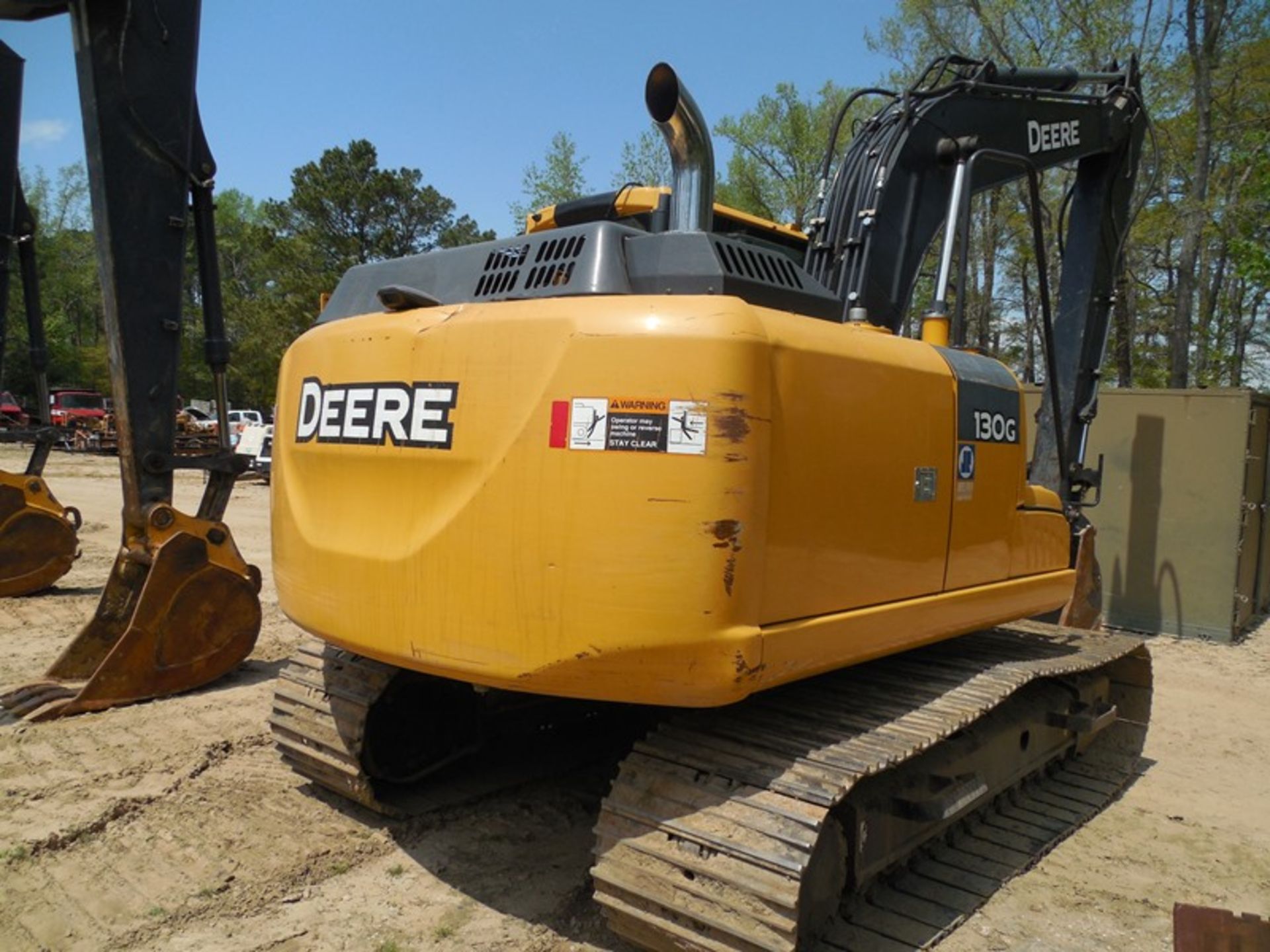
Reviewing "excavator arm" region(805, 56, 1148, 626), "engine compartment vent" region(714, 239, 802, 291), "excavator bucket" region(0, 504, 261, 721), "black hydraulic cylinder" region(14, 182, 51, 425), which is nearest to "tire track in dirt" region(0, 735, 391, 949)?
"excavator bucket" region(0, 504, 261, 721)

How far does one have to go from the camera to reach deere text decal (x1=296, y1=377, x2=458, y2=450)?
8.87 feet

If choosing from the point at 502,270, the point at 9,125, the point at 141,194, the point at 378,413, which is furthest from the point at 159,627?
the point at 9,125

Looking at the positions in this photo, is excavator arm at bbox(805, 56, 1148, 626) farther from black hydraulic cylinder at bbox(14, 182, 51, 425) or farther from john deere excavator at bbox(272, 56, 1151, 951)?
black hydraulic cylinder at bbox(14, 182, 51, 425)

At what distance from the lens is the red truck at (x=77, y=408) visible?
97.7 ft

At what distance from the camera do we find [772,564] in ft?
8.34

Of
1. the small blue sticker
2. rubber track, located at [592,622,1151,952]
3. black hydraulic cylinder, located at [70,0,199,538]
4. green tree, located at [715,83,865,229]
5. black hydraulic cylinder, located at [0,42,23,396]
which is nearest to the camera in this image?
rubber track, located at [592,622,1151,952]

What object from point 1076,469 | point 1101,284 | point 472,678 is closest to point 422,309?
point 472,678

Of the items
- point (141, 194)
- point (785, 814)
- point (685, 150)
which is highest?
point (141, 194)

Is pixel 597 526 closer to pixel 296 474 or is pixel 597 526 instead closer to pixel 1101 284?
pixel 296 474

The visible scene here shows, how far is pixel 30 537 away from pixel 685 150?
7215mm

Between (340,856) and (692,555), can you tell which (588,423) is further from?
(340,856)

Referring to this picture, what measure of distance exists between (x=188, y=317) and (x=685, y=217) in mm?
48190

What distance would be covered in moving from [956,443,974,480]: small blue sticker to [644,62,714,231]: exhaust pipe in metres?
1.16

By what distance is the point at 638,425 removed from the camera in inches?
95.5
